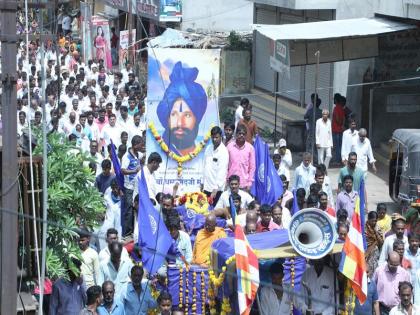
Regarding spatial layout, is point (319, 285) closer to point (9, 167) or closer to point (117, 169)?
point (9, 167)

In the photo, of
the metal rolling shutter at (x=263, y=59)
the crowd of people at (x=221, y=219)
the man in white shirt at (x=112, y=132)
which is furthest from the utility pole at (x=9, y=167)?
the metal rolling shutter at (x=263, y=59)

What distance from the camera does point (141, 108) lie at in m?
20.9

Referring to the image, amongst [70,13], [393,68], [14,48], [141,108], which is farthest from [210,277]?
[70,13]

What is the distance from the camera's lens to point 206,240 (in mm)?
12227

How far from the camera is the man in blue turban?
1590cm

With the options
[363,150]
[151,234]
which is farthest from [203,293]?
[363,150]

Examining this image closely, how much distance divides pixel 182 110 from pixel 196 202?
6.93 feet

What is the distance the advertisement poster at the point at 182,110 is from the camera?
15.9 meters

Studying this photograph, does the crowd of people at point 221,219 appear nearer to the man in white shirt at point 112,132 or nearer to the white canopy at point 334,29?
the man in white shirt at point 112,132

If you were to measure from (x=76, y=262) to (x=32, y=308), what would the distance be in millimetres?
786

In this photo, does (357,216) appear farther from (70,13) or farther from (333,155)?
(70,13)

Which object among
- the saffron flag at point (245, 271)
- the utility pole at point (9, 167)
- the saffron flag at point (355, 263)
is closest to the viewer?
the utility pole at point (9, 167)

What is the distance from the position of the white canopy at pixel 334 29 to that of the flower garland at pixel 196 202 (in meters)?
5.77

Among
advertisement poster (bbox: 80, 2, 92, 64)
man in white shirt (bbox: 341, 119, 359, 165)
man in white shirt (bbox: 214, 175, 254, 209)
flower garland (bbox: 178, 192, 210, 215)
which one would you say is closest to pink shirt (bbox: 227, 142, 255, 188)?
flower garland (bbox: 178, 192, 210, 215)
